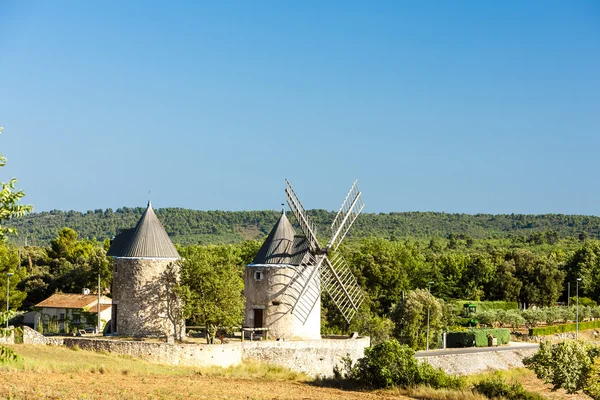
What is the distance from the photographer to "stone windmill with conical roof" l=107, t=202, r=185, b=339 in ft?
127

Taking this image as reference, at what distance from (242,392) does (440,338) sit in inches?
1128

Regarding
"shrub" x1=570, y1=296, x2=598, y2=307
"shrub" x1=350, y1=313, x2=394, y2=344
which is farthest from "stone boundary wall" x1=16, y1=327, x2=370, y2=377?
"shrub" x1=570, y1=296, x2=598, y2=307

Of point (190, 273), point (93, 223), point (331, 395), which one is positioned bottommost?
point (331, 395)

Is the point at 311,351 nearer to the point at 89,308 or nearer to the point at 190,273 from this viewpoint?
the point at 190,273

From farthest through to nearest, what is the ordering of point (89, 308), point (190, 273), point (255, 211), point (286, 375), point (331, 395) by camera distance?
point (255, 211), point (89, 308), point (190, 273), point (286, 375), point (331, 395)

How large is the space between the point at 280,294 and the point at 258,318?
1.74 meters

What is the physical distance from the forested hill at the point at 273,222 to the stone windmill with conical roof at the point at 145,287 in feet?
373

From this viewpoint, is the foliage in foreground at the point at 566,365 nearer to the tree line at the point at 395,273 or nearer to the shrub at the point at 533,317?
the tree line at the point at 395,273

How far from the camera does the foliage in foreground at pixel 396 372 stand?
115ft

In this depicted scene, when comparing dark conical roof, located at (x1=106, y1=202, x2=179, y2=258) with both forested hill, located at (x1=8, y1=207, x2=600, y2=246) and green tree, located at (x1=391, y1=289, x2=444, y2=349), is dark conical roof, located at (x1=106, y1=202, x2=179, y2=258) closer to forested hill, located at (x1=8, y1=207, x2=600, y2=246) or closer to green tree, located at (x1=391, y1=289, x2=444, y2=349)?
green tree, located at (x1=391, y1=289, x2=444, y2=349)

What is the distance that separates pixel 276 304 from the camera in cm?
4075

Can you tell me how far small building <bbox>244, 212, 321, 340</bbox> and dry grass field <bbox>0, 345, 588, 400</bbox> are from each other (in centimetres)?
357

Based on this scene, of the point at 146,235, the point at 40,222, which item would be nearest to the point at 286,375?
the point at 146,235

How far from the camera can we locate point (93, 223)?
18888 cm
